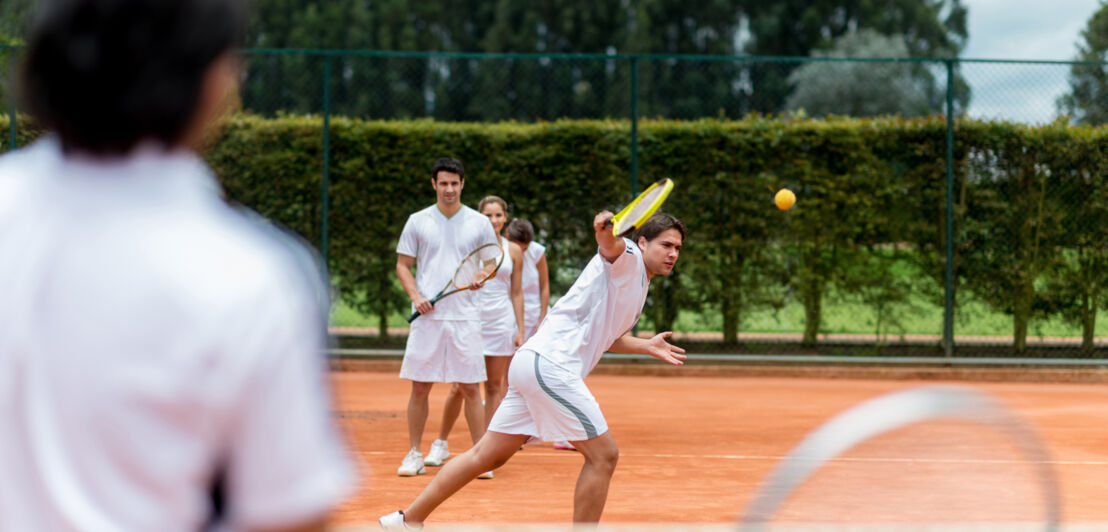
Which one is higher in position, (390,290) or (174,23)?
(174,23)

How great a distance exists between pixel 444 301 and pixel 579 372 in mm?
2267

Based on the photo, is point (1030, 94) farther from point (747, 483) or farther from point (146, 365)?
point (146, 365)

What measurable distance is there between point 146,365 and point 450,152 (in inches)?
410

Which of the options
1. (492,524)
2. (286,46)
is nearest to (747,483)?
(492,524)

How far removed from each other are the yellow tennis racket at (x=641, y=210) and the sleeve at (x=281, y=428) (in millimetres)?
3144

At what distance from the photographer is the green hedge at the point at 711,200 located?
35.7ft

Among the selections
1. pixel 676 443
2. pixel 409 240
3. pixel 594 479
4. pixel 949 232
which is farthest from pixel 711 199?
pixel 594 479

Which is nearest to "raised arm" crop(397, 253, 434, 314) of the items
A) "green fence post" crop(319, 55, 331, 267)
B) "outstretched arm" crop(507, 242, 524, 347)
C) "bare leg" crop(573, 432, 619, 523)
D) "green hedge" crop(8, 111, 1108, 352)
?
"outstretched arm" crop(507, 242, 524, 347)

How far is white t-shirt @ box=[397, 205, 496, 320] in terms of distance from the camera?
6.15m

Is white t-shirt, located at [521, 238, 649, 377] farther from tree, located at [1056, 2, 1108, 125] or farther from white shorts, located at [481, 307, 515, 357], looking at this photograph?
tree, located at [1056, 2, 1108, 125]

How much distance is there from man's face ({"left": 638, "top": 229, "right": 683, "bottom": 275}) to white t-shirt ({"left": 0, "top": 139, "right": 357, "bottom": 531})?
11.0ft

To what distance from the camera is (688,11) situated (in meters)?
41.9

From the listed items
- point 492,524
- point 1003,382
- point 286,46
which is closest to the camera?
point 492,524

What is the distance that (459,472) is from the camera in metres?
3.93
